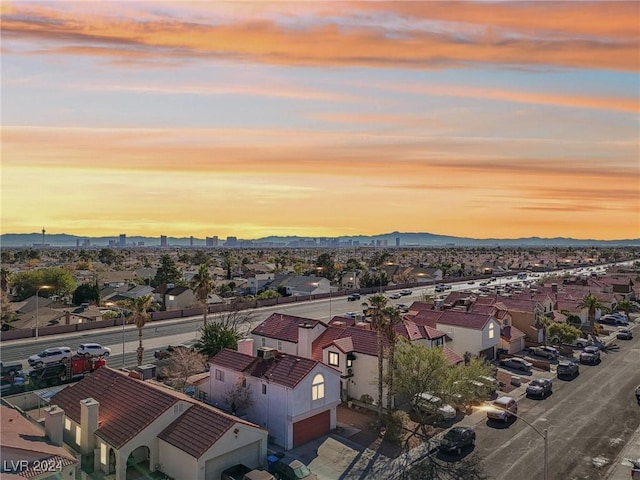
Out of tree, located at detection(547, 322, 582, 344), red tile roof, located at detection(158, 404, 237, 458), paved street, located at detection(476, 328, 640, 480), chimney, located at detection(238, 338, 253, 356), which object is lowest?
paved street, located at detection(476, 328, 640, 480)

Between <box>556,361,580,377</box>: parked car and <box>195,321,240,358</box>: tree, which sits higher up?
<box>195,321,240,358</box>: tree

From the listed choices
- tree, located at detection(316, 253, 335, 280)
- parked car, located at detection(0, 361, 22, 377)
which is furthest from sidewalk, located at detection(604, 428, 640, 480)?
tree, located at detection(316, 253, 335, 280)

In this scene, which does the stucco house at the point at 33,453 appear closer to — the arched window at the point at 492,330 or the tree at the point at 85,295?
the arched window at the point at 492,330

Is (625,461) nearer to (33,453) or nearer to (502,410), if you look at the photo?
(502,410)

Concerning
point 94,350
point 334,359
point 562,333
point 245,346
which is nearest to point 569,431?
point 334,359

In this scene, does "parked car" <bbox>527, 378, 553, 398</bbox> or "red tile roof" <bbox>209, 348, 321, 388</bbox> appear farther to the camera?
"parked car" <bbox>527, 378, 553, 398</bbox>

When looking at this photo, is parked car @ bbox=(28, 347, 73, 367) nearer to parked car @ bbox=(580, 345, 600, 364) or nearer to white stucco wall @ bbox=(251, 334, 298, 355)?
white stucco wall @ bbox=(251, 334, 298, 355)

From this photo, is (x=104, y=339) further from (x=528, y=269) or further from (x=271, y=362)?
(x=528, y=269)
